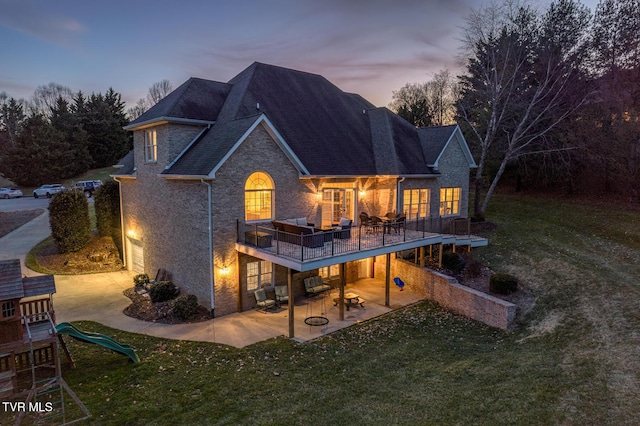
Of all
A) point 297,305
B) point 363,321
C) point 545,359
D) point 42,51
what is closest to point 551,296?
point 545,359

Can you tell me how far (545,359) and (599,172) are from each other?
26443 millimetres

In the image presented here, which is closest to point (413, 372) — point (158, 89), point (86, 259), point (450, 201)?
point (450, 201)

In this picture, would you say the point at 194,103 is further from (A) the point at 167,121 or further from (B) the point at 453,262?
(B) the point at 453,262

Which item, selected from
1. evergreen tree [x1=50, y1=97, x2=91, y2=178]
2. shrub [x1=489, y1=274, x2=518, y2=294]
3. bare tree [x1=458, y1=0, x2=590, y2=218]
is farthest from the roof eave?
evergreen tree [x1=50, y1=97, x2=91, y2=178]

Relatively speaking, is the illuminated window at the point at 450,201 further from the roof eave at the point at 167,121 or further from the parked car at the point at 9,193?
the parked car at the point at 9,193

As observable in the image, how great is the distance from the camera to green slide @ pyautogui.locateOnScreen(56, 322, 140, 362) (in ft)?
31.1

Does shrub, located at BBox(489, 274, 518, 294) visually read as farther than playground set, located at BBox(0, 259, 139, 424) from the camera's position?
Yes

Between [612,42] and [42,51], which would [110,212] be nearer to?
[42,51]

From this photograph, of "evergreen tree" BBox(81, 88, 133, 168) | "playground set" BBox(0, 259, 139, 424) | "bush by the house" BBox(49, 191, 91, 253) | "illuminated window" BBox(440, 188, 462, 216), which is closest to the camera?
"playground set" BBox(0, 259, 139, 424)

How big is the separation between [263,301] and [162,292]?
450 centimetres

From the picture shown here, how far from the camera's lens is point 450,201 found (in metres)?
23.1

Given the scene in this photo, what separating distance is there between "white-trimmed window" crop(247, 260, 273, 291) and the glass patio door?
3906mm

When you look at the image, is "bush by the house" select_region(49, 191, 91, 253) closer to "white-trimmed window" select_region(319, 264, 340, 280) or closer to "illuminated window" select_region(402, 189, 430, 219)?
"white-trimmed window" select_region(319, 264, 340, 280)

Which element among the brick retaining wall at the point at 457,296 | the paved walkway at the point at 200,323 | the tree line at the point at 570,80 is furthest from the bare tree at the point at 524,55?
the paved walkway at the point at 200,323
